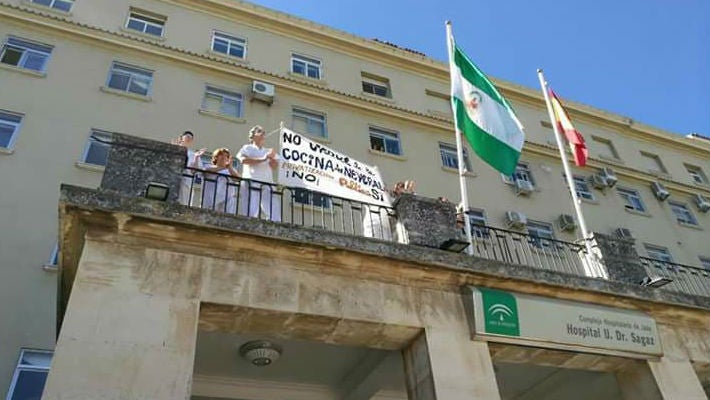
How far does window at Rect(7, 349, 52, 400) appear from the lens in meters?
9.28

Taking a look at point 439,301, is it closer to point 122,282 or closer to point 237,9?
point 122,282

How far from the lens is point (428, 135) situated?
1856 centimetres

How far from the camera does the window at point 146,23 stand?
16.7 metres

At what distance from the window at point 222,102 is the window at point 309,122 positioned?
5.38 ft

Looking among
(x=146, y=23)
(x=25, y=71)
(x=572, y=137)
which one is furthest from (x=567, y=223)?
(x=25, y=71)

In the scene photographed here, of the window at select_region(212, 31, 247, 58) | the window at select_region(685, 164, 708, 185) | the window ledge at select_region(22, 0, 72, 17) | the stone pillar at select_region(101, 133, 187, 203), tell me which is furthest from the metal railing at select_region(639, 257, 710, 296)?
the window ledge at select_region(22, 0, 72, 17)

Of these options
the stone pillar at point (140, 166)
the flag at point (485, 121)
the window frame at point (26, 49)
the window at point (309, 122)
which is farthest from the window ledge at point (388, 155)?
the stone pillar at point (140, 166)

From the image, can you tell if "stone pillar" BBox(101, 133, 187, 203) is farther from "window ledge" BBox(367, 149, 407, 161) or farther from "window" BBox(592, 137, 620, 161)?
"window" BBox(592, 137, 620, 161)

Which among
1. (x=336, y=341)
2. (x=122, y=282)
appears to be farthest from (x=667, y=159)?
(x=122, y=282)

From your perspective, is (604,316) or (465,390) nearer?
(465,390)

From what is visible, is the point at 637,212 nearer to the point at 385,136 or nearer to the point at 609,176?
the point at 609,176

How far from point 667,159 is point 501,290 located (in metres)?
21.0

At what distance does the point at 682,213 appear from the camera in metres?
22.3

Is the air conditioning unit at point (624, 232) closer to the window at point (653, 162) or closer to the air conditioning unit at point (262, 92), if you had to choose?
the window at point (653, 162)
